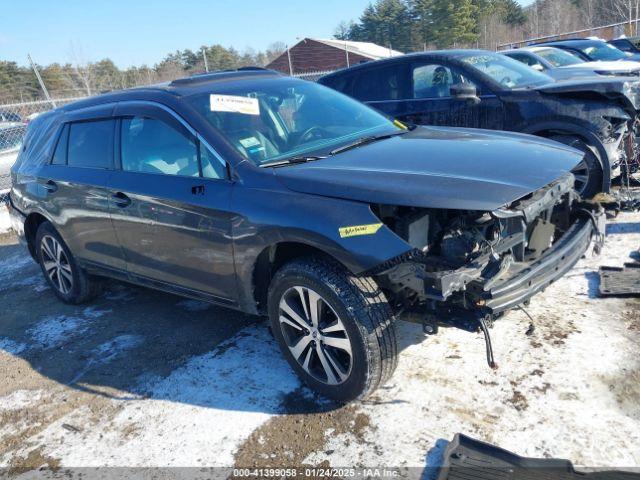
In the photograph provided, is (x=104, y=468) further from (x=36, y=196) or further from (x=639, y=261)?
(x=639, y=261)

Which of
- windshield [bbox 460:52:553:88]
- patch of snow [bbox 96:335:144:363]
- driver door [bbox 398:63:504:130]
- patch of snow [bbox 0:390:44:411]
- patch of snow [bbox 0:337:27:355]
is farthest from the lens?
windshield [bbox 460:52:553:88]

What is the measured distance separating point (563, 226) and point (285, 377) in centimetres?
213

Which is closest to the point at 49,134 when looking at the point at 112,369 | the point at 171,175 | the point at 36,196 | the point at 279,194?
the point at 36,196

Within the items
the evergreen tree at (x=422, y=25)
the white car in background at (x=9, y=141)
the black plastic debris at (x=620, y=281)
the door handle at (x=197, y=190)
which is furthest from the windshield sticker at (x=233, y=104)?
the evergreen tree at (x=422, y=25)

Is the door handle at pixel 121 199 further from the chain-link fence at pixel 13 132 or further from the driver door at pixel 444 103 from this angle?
the chain-link fence at pixel 13 132

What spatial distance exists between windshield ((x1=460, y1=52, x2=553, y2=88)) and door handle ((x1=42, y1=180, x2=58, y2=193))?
4.59m

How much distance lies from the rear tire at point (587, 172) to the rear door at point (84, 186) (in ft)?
14.3

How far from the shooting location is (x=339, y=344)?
2.89 m

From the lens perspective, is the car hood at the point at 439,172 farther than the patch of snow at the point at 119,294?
No

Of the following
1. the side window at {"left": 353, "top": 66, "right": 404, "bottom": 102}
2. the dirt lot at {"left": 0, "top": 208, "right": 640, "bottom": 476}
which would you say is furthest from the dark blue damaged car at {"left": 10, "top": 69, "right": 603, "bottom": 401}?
the side window at {"left": 353, "top": 66, "right": 404, "bottom": 102}

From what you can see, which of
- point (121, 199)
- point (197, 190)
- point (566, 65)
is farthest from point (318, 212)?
point (566, 65)

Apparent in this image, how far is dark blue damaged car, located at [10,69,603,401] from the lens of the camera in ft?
8.68

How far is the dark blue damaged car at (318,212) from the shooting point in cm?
264

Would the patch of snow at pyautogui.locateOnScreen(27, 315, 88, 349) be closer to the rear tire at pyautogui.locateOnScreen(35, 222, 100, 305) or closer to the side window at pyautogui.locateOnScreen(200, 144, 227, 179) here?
the rear tire at pyautogui.locateOnScreen(35, 222, 100, 305)
